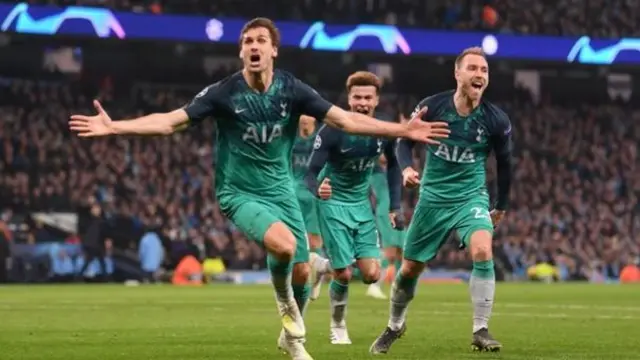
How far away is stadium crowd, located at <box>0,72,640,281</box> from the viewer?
37062 millimetres

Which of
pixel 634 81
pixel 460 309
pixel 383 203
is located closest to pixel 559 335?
pixel 460 309

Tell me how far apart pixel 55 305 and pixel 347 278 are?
365 inches

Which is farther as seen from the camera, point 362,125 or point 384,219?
point 384,219

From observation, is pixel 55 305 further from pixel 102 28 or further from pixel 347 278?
pixel 102 28

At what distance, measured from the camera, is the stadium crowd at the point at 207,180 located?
37.1 meters

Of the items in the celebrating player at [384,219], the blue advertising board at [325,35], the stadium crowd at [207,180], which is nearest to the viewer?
the celebrating player at [384,219]

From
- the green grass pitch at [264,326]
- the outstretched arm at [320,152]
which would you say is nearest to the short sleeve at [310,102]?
the green grass pitch at [264,326]

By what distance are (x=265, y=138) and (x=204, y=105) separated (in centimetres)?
54

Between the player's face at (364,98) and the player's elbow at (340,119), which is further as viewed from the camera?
the player's face at (364,98)

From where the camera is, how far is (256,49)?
10.8 metres

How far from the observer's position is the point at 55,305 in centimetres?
2233

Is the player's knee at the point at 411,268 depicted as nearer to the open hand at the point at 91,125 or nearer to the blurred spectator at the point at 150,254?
the open hand at the point at 91,125

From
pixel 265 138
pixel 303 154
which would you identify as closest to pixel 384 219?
pixel 303 154

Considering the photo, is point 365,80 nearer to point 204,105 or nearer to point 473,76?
point 473,76
